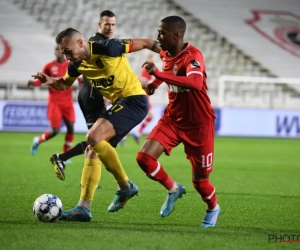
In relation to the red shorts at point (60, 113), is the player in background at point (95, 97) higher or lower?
higher

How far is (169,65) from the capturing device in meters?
6.38

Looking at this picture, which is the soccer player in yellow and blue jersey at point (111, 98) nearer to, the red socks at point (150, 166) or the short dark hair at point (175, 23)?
the red socks at point (150, 166)

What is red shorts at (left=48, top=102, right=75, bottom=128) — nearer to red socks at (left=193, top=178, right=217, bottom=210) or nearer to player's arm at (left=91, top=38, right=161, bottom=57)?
player's arm at (left=91, top=38, right=161, bottom=57)

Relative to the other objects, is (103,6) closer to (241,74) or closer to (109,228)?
(241,74)

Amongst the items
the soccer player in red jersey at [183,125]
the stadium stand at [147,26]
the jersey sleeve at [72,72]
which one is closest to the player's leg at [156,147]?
the soccer player in red jersey at [183,125]

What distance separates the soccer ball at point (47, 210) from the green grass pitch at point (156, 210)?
0.10 m

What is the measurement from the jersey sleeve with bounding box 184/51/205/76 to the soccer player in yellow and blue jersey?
701 mm

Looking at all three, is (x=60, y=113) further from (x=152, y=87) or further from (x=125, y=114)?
(x=125, y=114)

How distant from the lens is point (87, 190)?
6734mm

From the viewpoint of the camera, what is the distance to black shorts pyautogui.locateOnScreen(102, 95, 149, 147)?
6551 mm

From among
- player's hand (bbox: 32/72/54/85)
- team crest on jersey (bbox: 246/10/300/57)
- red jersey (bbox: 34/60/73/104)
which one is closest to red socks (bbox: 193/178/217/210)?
player's hand (bbox: 32/72/54/85)

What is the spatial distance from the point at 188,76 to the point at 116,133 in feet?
3.34

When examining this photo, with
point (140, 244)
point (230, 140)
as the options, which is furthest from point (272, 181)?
point (230, 140)

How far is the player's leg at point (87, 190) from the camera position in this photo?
257 inches
